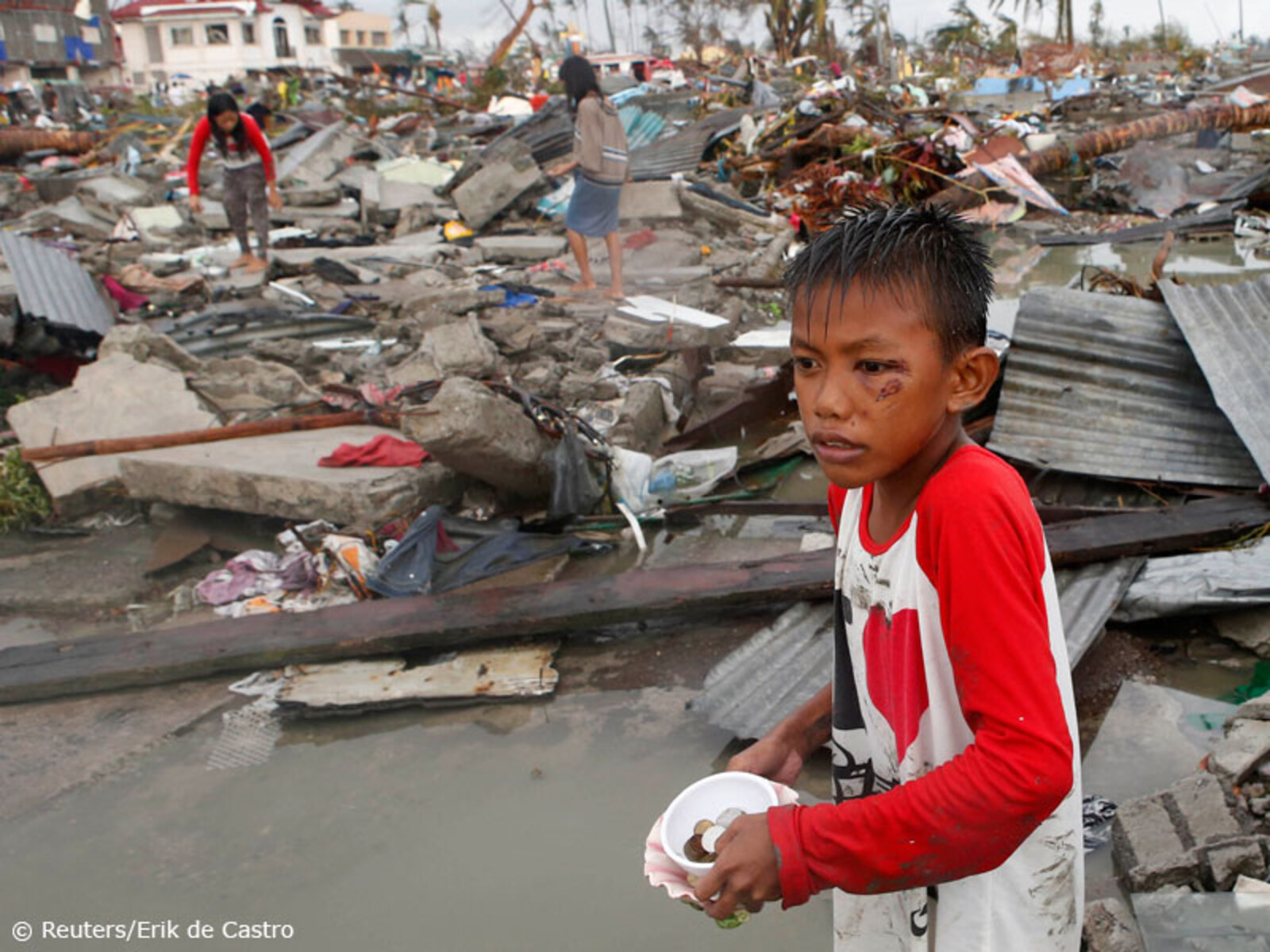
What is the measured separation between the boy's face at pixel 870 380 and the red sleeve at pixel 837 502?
26 centimetres

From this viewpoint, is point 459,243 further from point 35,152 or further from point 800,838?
point 35,152

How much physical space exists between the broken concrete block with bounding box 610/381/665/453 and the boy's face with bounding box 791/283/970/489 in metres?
3.96

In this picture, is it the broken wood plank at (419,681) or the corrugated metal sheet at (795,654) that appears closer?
the corrugated metal sheet at (795,654)

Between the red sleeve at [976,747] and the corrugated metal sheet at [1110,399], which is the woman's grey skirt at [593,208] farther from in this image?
the red sleeve at [976,747]

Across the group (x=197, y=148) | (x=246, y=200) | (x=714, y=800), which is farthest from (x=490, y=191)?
(x=714, y=800)

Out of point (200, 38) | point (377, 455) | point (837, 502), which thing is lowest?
point (377, 455)

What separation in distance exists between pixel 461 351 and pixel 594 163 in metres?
2.53

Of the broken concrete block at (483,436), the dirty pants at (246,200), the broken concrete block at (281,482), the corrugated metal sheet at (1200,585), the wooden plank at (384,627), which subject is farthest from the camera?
the dirty pants at (246,200)

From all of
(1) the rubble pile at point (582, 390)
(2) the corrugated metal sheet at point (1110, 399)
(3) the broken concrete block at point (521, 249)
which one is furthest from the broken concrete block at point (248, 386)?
(3) the broken concrete block at point (521, 249)

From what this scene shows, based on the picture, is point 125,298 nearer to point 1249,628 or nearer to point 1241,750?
point 1249,628

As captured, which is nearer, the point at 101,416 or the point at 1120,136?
the point at 101,416

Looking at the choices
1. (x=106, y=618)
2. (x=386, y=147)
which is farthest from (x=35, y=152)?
(x=106, y=618)

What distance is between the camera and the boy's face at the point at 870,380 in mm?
1081

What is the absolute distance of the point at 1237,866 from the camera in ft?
6.84
